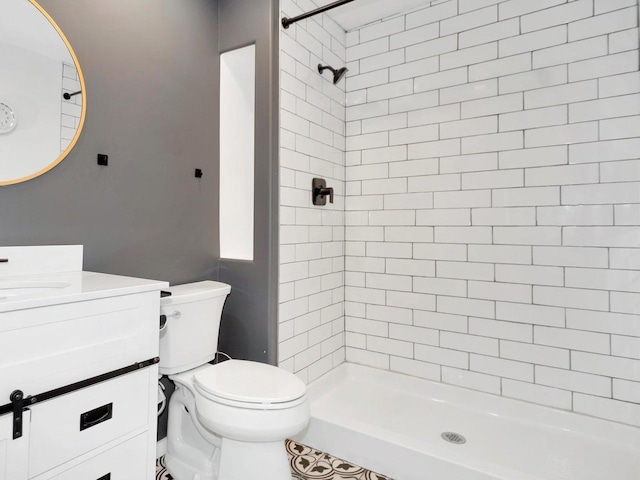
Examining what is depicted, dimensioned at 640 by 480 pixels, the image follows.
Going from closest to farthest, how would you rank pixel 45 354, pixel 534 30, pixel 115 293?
1. pixel 45 354
2. pixel 115 293
3. pixel 534 30

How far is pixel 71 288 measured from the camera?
43.5 inches

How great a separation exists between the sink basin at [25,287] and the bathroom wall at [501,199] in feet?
5.53

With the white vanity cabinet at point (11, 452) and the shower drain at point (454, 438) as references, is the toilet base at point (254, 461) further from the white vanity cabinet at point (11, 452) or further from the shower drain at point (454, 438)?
the shower drain at point (454, 438)

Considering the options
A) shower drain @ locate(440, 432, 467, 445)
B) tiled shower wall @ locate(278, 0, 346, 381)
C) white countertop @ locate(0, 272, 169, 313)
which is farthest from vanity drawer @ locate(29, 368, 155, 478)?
shower drain @ locate(440, 432, 467, 445)

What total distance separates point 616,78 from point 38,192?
2536mm

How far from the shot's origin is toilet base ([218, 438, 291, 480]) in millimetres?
1383

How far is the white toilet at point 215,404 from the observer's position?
4.39ft

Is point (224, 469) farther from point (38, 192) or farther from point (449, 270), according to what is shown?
point (449, 270)

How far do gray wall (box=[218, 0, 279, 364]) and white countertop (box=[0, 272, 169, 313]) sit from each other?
74cm

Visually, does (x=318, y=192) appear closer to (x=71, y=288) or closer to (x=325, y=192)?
(x=325, y=192)

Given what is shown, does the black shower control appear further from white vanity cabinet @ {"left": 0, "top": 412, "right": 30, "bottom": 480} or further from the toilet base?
white vanity cabinet @ {"left": 0, "top": 412, "right": 30, "bottom": 480}

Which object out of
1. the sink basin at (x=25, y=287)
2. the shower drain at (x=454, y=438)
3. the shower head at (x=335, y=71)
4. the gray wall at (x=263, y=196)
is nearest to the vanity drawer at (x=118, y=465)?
the sink basin at (x=25, y=287)

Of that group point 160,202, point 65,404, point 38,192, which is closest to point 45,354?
point 65,404

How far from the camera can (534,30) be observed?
6.37ft
